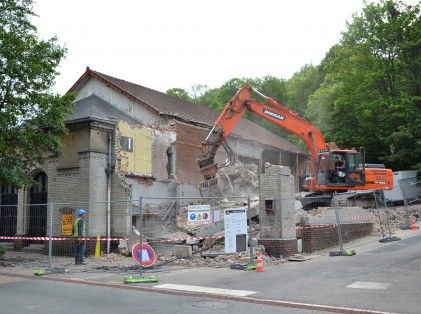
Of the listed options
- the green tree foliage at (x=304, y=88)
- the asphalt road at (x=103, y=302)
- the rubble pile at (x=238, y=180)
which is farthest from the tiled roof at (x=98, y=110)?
the green tree foliage at (x=304, y=88)

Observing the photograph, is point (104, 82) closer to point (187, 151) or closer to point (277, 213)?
point (187, 151)

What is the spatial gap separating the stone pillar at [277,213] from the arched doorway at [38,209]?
33.5 ft

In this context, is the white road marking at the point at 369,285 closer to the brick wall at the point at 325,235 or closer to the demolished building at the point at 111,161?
the brick wall at the point at 325,235

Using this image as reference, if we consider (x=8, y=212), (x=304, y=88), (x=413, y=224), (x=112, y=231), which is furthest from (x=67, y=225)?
(x=304, y=88)

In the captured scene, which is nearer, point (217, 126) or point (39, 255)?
point (39, 255)

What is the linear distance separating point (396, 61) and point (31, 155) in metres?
27.4

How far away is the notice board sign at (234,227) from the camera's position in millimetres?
13969

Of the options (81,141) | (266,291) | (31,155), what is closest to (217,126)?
(81,141)

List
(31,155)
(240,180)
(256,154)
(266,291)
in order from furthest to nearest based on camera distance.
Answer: (256,154) < (240,180) < (31,155) < (266,291)

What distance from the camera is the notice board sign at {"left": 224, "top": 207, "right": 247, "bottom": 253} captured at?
1397 centimetres

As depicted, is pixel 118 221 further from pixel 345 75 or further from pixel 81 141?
pixel 345 75

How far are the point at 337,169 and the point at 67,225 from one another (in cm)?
1203

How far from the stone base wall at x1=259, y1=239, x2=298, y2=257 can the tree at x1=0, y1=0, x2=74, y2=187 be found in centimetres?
823

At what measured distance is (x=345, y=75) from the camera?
3897 cm
